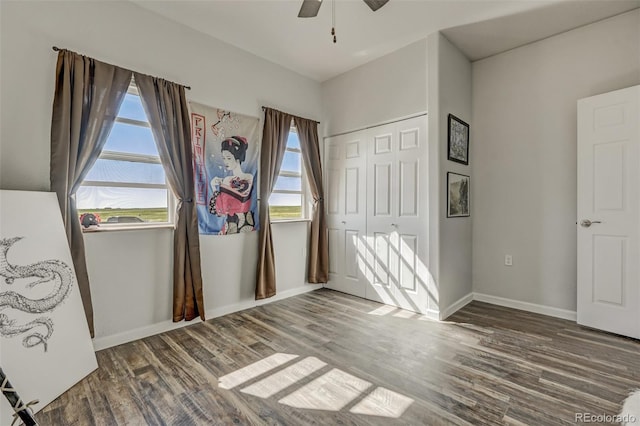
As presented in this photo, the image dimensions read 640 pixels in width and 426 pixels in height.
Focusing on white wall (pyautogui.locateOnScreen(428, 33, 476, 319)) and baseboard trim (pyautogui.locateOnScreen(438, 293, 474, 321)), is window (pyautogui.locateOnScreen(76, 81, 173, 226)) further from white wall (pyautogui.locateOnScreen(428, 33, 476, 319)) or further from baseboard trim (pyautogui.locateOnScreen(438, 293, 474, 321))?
baseboard trim (pyautogui.locateOnScreen(438, 293, 474, 321))

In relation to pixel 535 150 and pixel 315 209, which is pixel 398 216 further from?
pixel 535 150

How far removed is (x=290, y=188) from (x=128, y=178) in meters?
1.94

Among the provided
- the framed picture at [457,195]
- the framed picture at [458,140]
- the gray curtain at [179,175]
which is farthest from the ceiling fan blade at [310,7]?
the framed picture at [457,195]

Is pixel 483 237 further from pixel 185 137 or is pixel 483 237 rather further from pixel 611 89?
pixel 185 137

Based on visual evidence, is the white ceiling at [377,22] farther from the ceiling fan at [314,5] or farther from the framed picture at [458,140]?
the framed picture at [458,140]

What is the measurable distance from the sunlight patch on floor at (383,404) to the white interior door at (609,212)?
93.5 inches

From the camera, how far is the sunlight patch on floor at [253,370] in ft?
6.68

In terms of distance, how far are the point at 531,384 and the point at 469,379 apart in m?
0.39

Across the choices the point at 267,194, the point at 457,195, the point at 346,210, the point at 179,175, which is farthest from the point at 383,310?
the point at 179,175

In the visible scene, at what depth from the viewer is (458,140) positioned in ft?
11.5

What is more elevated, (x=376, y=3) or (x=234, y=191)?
(x=376, y=3)

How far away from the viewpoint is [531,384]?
6.49 ft

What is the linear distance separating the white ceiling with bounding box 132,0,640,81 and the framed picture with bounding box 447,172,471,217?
1552 mm

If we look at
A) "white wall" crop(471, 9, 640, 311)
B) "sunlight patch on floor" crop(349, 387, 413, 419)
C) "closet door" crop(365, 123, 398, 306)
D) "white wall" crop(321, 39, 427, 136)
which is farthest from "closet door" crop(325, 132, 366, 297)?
"sunlight patch on floor" crop(349, 387, 413, 419)
